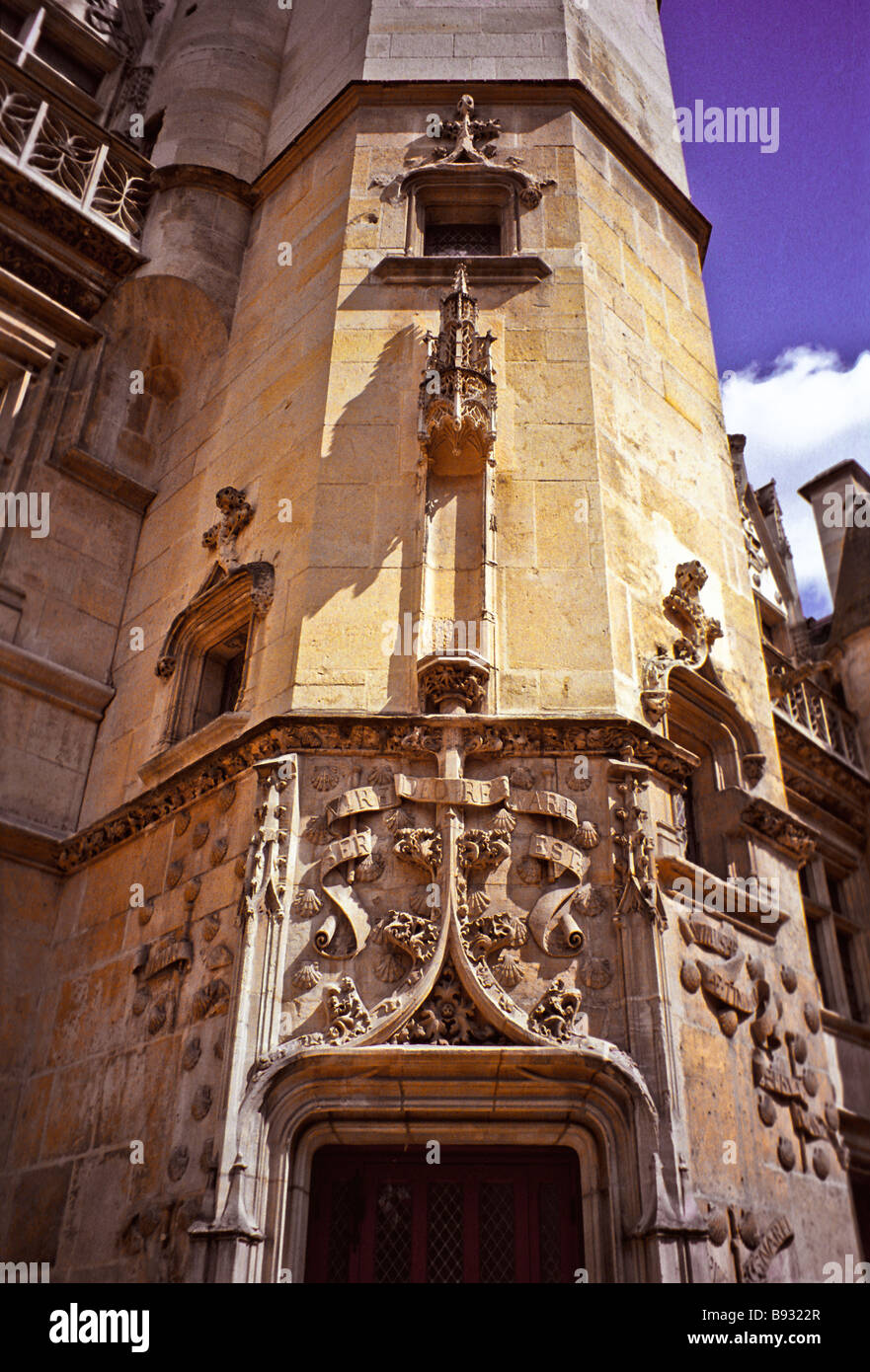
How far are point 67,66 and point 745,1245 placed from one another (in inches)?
571

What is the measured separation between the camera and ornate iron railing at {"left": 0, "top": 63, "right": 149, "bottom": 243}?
11.1m

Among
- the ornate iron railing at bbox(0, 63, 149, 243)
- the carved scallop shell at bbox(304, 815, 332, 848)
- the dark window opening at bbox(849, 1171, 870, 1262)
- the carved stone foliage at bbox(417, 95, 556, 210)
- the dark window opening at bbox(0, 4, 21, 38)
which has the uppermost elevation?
the dark window opening at bbox(0, 4, 21, 38)

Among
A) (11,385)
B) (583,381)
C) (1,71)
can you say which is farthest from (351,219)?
(1,71)

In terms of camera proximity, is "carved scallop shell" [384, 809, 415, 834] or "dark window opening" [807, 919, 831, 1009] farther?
"dark window opening" [807, 919, 831, 1009]

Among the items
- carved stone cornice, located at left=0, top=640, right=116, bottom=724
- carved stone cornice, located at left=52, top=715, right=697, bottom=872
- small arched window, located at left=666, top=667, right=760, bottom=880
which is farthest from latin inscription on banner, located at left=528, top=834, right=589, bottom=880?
carved stone cornice, located at left=0, top=640, right=116, bottom=724

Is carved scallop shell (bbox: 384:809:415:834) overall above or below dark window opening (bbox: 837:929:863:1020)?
below

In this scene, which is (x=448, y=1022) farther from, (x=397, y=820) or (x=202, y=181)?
(x=202, y=181)

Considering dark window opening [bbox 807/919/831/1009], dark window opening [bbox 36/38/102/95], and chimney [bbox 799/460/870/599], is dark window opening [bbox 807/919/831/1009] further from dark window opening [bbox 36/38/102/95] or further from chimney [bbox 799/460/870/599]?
dark window opening [bbox 36/38/102/95]

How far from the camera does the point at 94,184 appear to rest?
1179cm

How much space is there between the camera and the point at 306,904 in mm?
6707

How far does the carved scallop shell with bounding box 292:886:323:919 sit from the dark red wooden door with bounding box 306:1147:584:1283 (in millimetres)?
1350

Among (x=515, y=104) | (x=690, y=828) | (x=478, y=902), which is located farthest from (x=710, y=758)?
(x=515, y=104)

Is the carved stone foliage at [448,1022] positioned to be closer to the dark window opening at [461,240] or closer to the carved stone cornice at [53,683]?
the carved stone cornice at [53,683]

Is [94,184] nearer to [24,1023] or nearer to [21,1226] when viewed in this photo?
[24,1023]
